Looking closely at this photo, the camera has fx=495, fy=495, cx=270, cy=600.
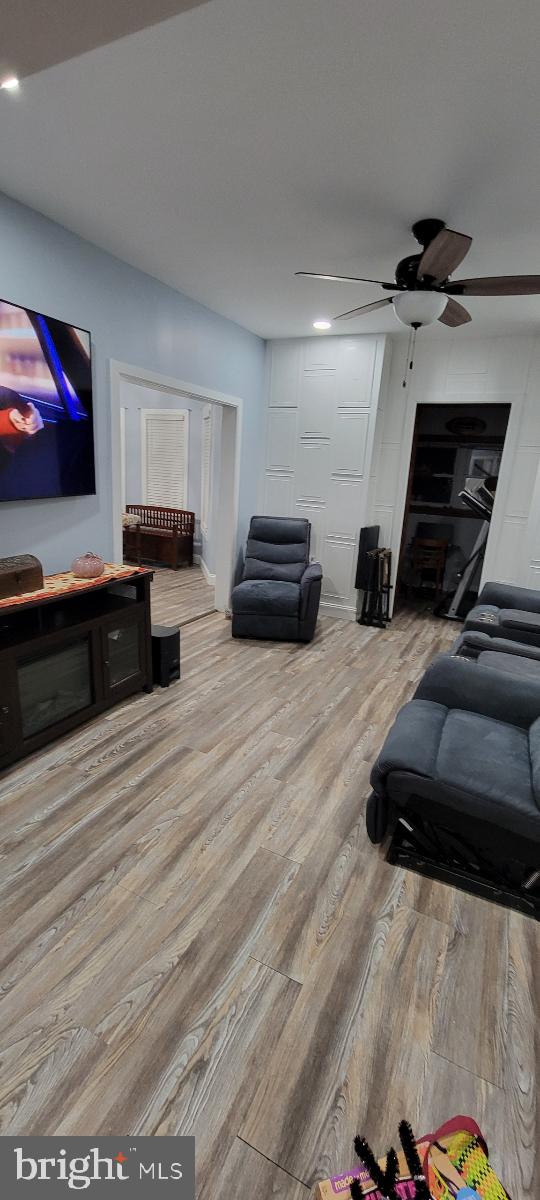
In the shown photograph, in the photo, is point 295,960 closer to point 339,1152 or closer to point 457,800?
point 339,1152

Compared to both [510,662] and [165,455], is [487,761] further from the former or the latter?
[165,455]

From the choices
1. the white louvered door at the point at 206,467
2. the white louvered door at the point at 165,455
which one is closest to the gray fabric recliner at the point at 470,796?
the white louvered door at the point at 206,467

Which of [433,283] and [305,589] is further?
[305,589]

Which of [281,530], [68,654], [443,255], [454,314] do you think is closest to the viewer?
[443,255]

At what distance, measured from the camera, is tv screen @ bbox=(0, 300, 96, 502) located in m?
2.57

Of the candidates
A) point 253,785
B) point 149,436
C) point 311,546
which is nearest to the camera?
point 253,785

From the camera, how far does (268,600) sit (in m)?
4.41

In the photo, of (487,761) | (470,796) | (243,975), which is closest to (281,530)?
(487,761)

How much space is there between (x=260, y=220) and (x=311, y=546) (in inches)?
126

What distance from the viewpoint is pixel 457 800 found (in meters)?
1.87

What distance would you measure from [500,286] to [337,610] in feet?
11.3

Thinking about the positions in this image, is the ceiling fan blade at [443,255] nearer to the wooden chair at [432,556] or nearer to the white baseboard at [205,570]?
the wooden chair at [432,556]

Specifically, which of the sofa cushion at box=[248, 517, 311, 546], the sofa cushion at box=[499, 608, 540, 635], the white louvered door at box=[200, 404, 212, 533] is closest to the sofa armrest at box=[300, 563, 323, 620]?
the sofa cushion at box=[248, 517, 311, 546]

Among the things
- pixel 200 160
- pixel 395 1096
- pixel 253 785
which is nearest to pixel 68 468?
pixel 200 160
